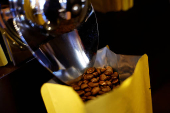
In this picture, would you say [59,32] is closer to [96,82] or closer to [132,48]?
[96,82]

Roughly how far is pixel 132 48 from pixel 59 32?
2.30 feet

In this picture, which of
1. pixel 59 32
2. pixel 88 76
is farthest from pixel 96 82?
pixel 59 32

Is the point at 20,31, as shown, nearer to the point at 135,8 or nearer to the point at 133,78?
the point at 133,78

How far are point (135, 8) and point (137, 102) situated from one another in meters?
1.09

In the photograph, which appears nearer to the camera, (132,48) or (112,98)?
(112,98)

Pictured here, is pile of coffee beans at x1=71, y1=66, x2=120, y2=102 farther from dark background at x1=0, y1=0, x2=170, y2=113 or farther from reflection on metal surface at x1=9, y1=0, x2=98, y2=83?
dark background at x1=0, y1=0, x2=170, y2=113

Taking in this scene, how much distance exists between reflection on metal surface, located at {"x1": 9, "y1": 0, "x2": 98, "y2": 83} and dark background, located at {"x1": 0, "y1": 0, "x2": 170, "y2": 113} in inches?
4.5

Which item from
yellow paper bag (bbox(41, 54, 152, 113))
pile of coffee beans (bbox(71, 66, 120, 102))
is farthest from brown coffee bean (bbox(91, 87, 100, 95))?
yellow paper bag (bbox(41, 54, 152, 113))


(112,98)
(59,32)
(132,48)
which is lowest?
(132,48)

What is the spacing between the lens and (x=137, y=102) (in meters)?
0.41

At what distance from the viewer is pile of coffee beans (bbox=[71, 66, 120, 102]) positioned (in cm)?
51

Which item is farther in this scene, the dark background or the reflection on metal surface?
the dark background

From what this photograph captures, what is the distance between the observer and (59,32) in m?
0.45

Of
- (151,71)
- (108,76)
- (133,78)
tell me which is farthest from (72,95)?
(151,71)
